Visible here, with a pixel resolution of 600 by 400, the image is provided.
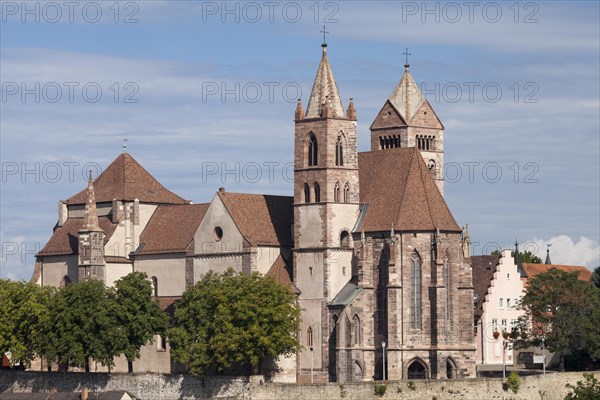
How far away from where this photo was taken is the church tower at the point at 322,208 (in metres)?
132

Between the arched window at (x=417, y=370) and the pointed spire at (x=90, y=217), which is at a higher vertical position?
the pointed spire at (x=90, y=217)

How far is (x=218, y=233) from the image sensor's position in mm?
136875

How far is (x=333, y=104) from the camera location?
133 metres

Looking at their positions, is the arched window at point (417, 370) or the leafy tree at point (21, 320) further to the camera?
the leafy tree at point (21, 320)

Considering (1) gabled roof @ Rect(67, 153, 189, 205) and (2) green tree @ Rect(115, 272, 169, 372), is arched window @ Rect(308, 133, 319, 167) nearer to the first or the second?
(2) green tree @ Rect(115, 272, 169, 372)

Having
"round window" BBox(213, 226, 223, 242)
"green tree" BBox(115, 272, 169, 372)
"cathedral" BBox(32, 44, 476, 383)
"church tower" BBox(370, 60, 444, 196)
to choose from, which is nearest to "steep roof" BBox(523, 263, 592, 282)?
"church tower" BBox(370, 60, 444, 196)

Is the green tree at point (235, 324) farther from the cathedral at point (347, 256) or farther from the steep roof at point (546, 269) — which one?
the steep roof at point (546, 269)

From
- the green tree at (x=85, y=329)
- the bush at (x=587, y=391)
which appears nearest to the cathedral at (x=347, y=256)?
the green tree at (x=85, y=329)

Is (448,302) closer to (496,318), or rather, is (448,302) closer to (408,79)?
(496,318)

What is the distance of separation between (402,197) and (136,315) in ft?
63.8

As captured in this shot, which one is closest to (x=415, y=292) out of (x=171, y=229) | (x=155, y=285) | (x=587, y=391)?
(x=587, y=391)

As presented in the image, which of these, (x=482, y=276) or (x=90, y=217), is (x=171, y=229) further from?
(x=482, y=276)

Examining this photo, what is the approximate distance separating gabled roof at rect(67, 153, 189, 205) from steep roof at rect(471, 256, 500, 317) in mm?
22875

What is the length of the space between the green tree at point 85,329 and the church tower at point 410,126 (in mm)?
29715
